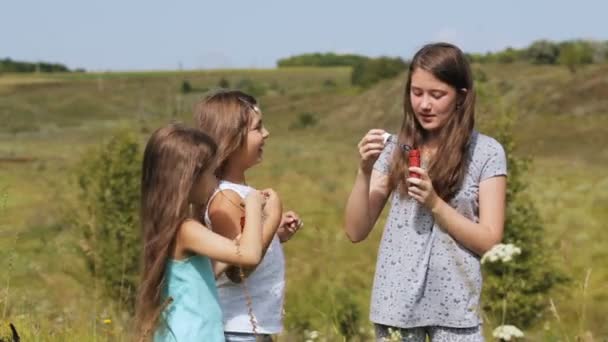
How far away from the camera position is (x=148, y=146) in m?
3.64

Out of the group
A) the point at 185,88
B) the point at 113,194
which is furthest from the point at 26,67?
the point at 113,194

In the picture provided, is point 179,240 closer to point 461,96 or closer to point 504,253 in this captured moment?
point 461,96

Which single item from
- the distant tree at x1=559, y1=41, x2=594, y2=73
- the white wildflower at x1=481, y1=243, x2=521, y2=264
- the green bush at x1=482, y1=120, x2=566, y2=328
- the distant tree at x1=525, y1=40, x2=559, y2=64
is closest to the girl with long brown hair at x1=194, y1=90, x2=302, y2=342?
the white wildflower at x1=481, y1=243, x2=521, y2=264

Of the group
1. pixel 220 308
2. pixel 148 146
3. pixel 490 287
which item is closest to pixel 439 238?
pixel 220 308

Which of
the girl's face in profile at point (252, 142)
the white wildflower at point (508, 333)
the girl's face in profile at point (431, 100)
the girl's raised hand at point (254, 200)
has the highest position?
the girl's face in profile at point (431, 100)

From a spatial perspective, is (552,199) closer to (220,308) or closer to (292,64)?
(220,308)

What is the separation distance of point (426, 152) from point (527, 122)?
4934cm

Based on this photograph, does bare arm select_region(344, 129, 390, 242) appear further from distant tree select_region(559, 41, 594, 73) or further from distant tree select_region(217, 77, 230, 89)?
distant tree select_region(559, 41, 594, 73)

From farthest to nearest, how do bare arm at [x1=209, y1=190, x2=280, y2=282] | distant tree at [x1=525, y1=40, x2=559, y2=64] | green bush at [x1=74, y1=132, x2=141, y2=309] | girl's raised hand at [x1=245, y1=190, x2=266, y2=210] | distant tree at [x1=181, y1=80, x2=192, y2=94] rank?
distant tree at [x1=181, y1=80, x2=192, y2=94] → distant tree at [x1=525, y1=40, x2=559, y2=64] → green bush at [x1=74, y1=132, x2=141, y2=309] → bare arm at [x1=209, y1=190, x2=280, y2=282] → girl's raised hand at [x1=245, y1=190, x2=266, y2=210]

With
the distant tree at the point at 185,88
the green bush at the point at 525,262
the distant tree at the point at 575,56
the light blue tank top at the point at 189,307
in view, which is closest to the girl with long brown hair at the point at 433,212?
the light blue tank top at the point at 189,307

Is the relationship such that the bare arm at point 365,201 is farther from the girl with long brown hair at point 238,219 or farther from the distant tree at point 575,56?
the distant tree at point 575,56

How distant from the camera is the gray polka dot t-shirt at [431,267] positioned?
3709 mm

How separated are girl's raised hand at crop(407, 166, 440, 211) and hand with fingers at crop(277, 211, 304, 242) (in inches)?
20.8

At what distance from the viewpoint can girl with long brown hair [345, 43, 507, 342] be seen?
3.70 m
